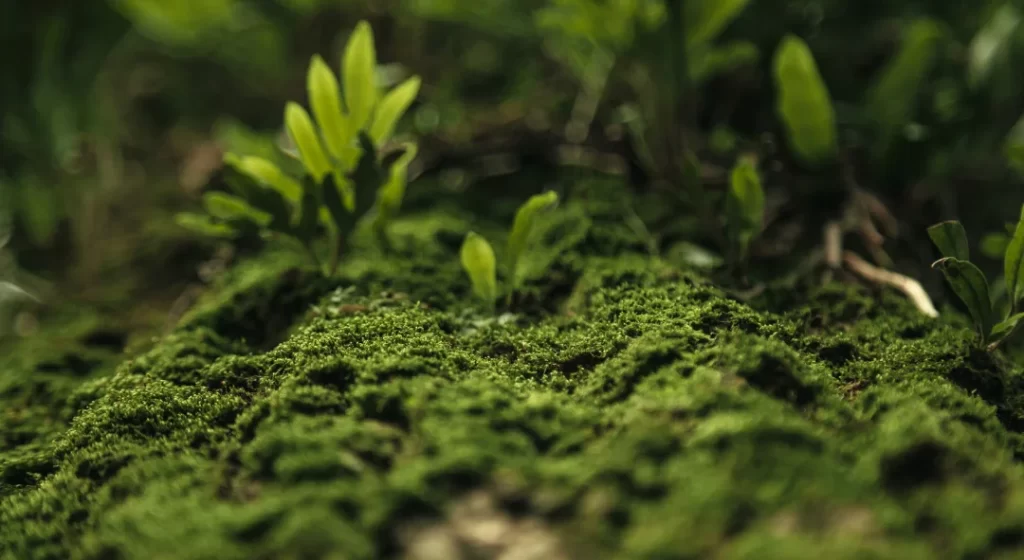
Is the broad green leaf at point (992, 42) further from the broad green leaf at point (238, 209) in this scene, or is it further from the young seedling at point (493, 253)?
the broad green leaf at point (238, 209)

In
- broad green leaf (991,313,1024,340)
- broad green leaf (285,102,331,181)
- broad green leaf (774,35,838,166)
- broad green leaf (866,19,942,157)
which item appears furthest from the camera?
broad green leaf (866,19,942,157)

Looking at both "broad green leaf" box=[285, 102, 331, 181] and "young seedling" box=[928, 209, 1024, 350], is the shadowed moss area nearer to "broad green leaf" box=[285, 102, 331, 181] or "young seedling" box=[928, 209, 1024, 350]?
"young seedling" box=[928, 209, 1024, 350]

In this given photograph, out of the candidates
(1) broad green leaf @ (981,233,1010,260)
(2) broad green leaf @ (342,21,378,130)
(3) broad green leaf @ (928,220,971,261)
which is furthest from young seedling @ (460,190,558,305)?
(1) broad green leaf @ (981,233,1010,260)

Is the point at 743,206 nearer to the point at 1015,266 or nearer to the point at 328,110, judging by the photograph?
the point at 1015,266

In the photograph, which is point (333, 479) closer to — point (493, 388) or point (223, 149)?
point (493, 388)

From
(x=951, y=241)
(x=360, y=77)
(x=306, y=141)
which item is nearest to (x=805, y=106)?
(x=951, y=241)

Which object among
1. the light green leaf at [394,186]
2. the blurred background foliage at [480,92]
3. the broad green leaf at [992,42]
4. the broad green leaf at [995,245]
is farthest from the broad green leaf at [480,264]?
the broad green leaf at [992,42]

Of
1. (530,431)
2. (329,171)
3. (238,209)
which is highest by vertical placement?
(329,171)
